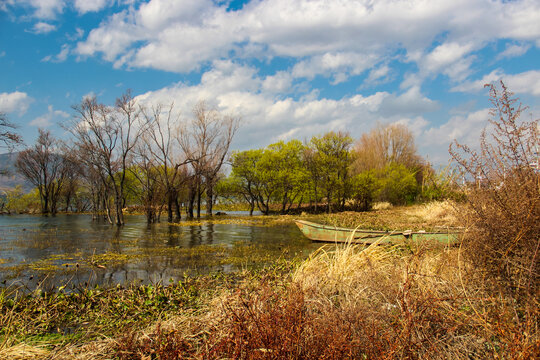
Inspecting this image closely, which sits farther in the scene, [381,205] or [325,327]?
[381,205]

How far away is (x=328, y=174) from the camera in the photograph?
37562mm

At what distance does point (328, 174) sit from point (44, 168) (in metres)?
34.9

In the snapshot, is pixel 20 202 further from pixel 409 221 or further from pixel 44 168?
pixel 409 221

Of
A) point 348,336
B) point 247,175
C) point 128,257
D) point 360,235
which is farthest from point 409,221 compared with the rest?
point 247,175

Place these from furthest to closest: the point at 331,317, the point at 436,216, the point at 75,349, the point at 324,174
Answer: the point at 324,174 < the point at 436,216 < the point at 75,349 < the point at 331,317

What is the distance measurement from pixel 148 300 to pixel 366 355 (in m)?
4.17

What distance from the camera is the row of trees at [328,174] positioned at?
37.3 metres

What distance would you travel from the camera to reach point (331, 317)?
10.6ft

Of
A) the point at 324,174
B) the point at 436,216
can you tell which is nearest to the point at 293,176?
the point at 324,174

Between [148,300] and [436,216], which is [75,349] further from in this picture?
[436,216]

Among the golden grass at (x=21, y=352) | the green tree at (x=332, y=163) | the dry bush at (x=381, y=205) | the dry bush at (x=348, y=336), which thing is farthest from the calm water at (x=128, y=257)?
the dry bush at (x=381, y=205)

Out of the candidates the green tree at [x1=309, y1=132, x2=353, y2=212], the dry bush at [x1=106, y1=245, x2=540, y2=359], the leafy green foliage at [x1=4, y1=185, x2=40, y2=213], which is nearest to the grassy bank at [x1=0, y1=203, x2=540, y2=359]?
the dry bush at [x1=106, y1=245, x2=540, y2=359]

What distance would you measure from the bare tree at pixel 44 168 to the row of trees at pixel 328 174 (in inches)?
847

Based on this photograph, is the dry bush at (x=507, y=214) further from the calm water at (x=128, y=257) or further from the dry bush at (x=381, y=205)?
the dry bush at (x=381, y=205)
